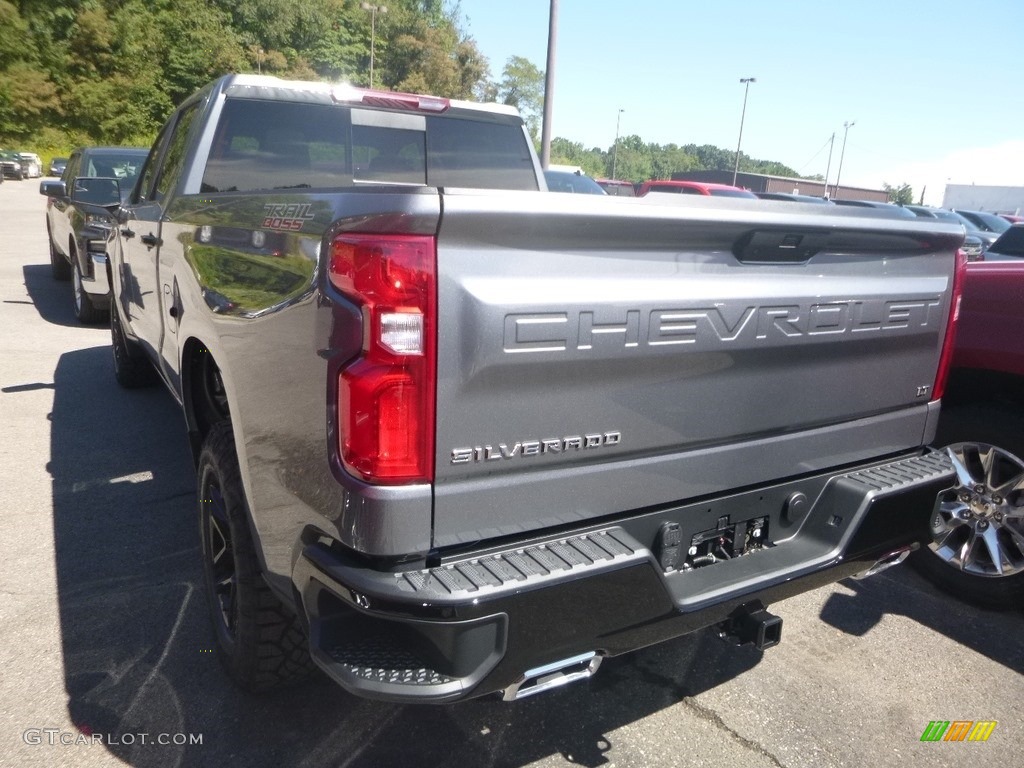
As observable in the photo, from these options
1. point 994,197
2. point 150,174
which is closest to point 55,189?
point 150,174

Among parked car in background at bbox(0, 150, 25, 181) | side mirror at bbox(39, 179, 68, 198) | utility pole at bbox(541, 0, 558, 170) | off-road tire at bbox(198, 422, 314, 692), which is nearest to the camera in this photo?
off-road tire at bbox(198, 422, 314, 692)

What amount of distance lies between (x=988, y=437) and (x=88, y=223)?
816 centimetres

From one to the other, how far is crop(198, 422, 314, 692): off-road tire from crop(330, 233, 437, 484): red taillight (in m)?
0.82

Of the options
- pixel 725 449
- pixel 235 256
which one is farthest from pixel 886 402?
pixel 235 256

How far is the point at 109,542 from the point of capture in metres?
3.84

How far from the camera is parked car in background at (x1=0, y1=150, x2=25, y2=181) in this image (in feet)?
125

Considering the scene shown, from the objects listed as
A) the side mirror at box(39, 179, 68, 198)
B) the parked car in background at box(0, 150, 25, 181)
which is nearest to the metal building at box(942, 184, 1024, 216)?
the parked car in background at box(0, 150, 25, 181)

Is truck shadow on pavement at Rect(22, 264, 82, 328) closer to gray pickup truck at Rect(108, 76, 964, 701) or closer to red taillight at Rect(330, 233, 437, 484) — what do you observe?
gray pickup truck at Rect(108, 76, 964, 701)

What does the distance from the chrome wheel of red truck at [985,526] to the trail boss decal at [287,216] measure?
2.81 m

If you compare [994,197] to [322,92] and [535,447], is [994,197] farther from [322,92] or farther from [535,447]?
[535,447]

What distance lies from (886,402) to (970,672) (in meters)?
1.25

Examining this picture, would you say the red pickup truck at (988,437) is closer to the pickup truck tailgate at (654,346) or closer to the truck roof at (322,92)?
the pickup truck tailgate at (654,346)

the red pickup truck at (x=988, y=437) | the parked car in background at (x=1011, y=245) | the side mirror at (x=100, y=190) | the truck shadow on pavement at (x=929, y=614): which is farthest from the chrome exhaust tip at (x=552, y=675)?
the parked car in background at (x=1011, y=245)

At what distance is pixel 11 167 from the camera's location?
126 ft
